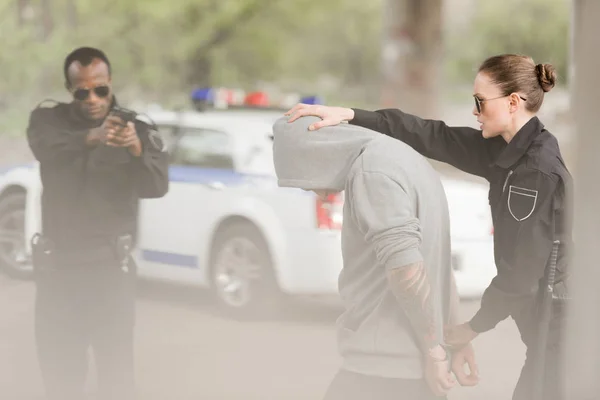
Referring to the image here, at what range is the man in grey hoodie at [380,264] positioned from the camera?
235 centimetres

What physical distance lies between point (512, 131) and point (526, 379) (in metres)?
0.70

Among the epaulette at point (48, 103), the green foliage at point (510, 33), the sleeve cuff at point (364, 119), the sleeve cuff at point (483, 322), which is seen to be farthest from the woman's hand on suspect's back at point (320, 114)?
the green foliage at point (510, 33)

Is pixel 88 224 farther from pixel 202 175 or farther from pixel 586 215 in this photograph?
pixel 586 215

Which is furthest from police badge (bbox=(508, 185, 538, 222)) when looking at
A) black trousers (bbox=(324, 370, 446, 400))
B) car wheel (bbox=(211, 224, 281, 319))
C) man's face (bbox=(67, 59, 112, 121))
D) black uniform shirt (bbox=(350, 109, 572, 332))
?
car wheel (bbox=(211, 224, 281, 319))

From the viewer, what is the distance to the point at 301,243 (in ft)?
17.0

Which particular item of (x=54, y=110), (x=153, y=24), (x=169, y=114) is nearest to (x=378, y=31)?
(x=153, y=24)

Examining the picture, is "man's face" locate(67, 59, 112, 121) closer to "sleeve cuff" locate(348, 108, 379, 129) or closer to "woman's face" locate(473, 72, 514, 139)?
"sleeve cuff" locate(348, 108, 379, 129)

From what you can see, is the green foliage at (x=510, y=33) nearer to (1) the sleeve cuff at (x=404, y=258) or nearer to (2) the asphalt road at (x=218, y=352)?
(2) the asphalt road at (x=218, y=352)

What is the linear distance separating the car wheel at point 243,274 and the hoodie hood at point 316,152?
103 inches

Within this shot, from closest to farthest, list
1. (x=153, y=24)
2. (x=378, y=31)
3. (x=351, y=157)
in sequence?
(x=351, y=157) → (x=153, y=24) → (x=378, y=31)

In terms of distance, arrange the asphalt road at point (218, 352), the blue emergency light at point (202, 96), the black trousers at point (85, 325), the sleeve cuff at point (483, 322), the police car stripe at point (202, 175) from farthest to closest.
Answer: the blue emergency light at point (202, 96), the police car stripe at point (202, 175), the asphalt road at point (218, 352), the black trousers at point (85, 325), the sleeve cuff at point (483, 322)

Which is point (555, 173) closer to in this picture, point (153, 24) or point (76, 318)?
point (76, 318)

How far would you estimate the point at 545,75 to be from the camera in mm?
2611

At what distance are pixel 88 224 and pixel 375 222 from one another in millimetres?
1566
